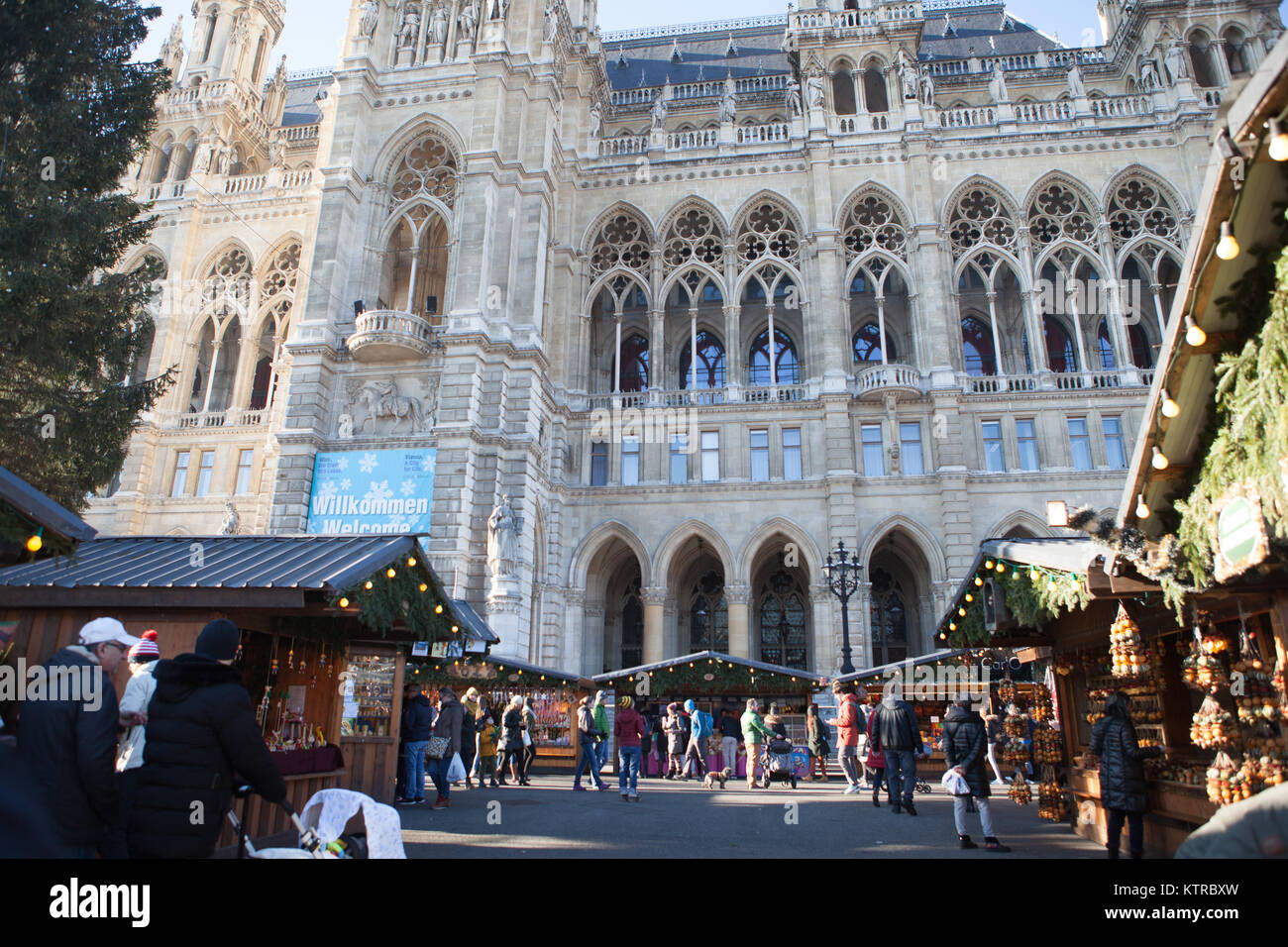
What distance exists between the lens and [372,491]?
1016 inches

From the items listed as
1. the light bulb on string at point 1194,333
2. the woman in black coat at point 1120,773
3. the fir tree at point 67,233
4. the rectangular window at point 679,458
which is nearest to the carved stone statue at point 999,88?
the rectangular window at point 679,458

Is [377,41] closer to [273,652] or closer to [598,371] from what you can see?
[598,371]

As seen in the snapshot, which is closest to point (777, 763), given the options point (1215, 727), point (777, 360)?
point (1215, 727)

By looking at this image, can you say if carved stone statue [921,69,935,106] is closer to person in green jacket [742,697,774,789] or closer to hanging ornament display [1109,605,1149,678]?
person in green jacket [742,697,774,789]

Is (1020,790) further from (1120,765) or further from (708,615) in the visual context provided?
(708,615)

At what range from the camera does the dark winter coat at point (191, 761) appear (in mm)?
3990

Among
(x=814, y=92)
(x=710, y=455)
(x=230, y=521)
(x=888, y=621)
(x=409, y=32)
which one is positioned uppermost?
(x=409, y=32)

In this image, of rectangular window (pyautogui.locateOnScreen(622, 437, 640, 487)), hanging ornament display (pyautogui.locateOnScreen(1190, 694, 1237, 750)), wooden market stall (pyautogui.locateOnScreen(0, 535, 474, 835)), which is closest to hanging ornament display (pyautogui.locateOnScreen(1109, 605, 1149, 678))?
hanging ornament display (pyautogui.locateOnScreen(1190, 694, 1237, 750))

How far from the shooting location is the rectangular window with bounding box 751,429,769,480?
96.2 feet

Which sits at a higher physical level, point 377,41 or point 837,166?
point 377,41

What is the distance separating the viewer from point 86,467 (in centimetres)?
1491

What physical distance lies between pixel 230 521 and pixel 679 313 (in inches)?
753

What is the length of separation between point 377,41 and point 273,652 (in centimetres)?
2982
